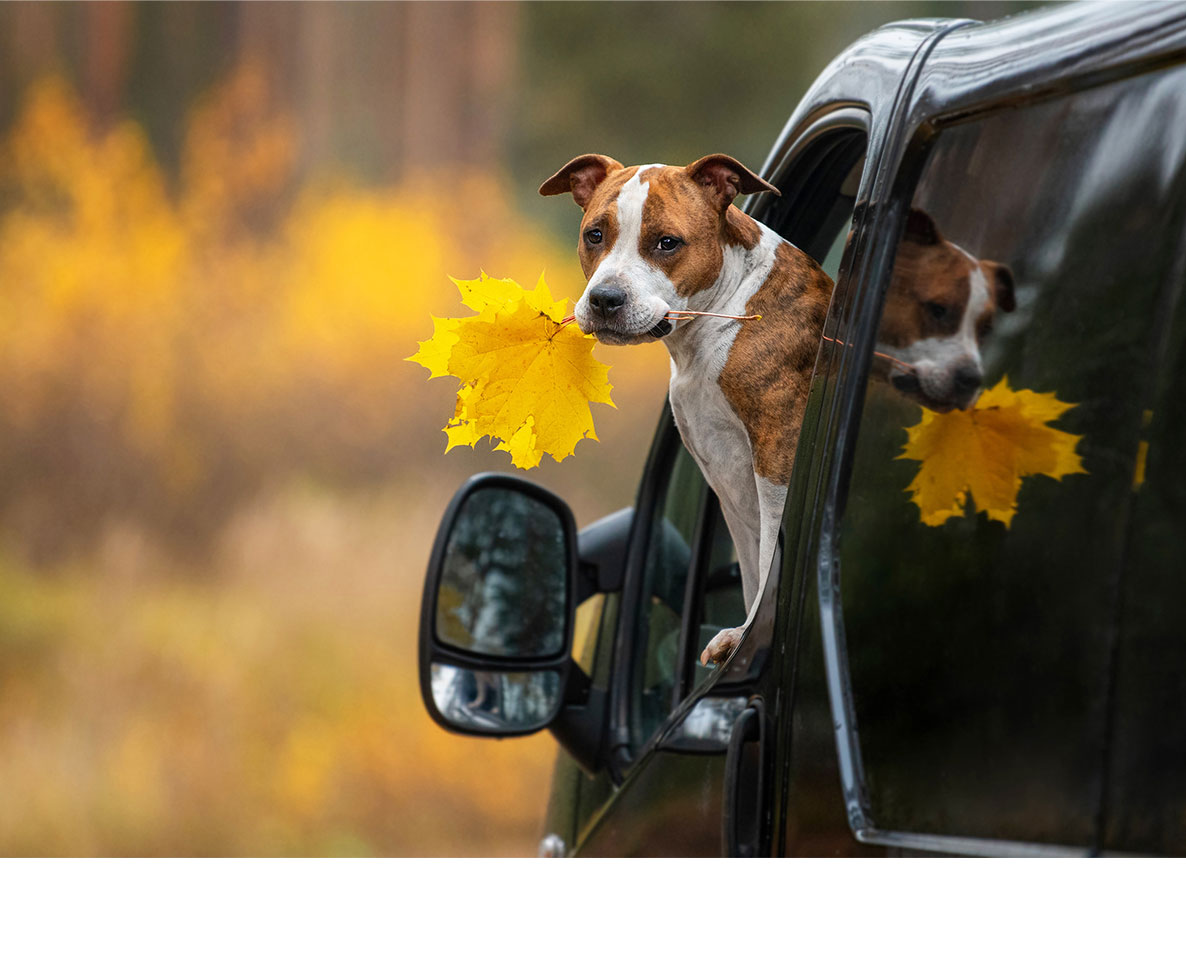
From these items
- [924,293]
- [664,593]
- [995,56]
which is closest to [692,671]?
[664,593]

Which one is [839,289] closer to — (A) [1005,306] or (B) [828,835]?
(A) [1005,306]

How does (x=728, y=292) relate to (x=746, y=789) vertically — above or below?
above

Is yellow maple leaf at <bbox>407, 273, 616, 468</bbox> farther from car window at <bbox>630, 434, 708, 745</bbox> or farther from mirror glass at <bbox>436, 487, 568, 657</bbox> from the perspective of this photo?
mirror glass at <bbox>436, 487, 568, 657</bbox>

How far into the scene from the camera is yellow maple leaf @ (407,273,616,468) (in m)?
1.00

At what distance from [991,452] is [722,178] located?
361 millimetres

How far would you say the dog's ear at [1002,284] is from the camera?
0.79 m

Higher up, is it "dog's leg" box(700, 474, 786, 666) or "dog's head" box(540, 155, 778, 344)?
"dog's head" box(540, 155, 778, 344)

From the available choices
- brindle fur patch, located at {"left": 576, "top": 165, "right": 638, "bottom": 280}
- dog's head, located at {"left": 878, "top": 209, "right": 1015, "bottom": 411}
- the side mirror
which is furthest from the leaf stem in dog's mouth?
the side mirror

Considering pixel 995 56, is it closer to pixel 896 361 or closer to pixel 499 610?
pixel 896 361

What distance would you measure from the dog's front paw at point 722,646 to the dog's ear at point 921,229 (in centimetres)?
38

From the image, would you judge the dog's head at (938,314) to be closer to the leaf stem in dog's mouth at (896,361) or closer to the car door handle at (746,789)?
the leaf stem in dog's mouth at (896,361)

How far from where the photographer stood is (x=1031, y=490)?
2.48ft

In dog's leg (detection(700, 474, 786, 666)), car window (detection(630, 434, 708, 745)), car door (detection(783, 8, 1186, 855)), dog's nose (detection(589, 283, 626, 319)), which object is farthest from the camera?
car window (detection(630, 434, 708, 745))

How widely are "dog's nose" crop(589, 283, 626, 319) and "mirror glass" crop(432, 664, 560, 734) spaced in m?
0.91
